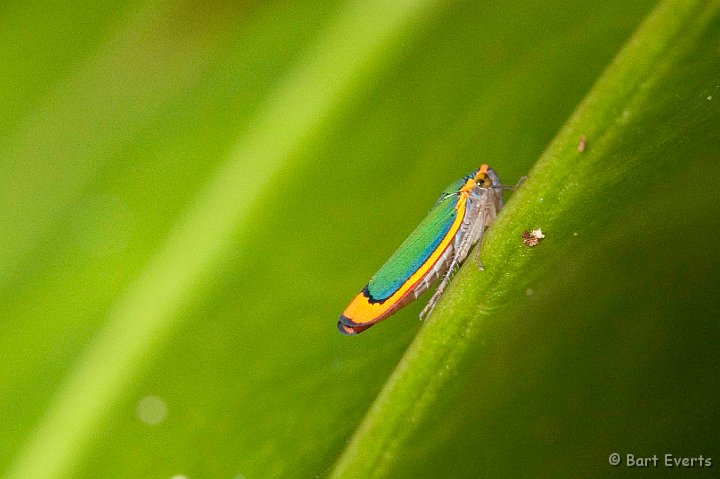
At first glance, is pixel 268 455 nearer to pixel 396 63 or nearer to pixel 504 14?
pixel 396 63

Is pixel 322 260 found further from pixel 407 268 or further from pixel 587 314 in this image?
pixel 587 314

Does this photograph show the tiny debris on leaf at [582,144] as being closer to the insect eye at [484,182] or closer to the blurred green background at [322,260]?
the blurred green background at [322,260]

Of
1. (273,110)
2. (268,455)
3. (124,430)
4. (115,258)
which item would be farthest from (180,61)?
(268,455)

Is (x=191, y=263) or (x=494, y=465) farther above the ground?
(x=191, y=263)

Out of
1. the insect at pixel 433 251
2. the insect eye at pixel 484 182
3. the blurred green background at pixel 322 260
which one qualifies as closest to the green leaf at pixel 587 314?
the blurred green background at pixel 322 260

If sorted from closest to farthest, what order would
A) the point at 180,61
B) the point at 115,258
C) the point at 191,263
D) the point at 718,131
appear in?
1. the point at 718,131
2. the point at 191,263
3. the point at 115,258
4. the point at 180,61

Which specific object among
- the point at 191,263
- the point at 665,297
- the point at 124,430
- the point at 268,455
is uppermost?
the point at 665,297

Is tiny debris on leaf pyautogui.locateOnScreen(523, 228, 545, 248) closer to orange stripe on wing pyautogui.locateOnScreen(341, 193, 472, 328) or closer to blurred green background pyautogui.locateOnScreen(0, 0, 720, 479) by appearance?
blurred green background pyautogui.locateOnScreen(0, 0, 720, 479)
